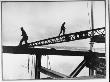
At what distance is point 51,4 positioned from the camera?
9.59ft

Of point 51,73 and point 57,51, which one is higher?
point 57,51

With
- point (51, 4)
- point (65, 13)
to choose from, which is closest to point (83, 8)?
point (65, 13)

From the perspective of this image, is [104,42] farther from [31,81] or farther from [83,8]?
[31,81]

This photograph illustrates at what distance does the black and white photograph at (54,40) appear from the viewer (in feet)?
9.46

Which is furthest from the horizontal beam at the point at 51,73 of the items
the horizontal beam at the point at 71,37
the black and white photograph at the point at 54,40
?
the horizontal beam at the point at 71,37

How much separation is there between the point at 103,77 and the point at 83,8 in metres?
0.98

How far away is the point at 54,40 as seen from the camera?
2898 mm

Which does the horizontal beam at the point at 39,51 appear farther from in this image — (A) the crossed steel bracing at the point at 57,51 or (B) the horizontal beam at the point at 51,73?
(B) the horizontal beam at the point at 51,73

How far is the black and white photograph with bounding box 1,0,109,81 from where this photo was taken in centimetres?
288

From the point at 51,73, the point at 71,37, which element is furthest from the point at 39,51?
the point at 71,37

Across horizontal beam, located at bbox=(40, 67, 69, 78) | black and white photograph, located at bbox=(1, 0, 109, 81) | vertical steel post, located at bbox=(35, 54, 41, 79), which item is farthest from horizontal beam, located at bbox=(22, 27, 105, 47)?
horizontal beam, located at bbox=(40, 67, 69, 78)

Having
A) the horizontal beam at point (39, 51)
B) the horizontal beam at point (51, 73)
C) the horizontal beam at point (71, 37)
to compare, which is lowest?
the horizontal beam at point (51, 73)

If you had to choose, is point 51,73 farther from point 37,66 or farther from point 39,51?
point 39,51

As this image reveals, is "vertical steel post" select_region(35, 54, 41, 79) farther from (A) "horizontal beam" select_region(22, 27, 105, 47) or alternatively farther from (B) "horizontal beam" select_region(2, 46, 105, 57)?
(A) "horizontal beam" select_region(22, 27, 105, 47)
